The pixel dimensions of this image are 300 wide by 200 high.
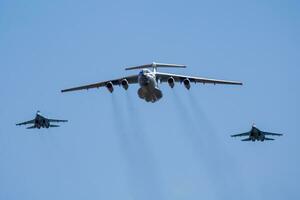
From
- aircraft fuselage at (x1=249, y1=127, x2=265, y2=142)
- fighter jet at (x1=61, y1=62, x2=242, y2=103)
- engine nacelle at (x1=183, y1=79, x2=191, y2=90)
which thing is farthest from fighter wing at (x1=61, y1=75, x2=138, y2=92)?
aircraft fuselage at (x1=249, y1=127, x2=265, y2=142)

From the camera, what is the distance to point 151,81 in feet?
230

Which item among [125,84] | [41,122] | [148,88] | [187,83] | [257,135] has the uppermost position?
[41,122]

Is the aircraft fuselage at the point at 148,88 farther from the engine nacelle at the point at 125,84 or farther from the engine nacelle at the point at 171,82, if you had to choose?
the engine nacelle at the point at 125,84

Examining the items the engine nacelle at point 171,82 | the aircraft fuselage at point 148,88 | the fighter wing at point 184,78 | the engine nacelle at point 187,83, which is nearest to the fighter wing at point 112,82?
the fighter wing at point 184,78

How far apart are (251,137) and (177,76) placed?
17.5 m

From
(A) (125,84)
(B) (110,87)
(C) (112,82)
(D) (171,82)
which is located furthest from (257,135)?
(B) (110,87)

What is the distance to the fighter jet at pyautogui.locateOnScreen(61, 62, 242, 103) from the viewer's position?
230 ft

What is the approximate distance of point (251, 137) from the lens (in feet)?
289

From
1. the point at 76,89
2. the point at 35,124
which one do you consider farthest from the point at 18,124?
the point at 76,89

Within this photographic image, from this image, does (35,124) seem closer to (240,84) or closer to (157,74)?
(157,74)

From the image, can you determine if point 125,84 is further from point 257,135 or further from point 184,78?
point 257,135

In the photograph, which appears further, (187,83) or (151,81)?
(187,83)

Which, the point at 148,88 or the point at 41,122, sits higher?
the point at 41,122

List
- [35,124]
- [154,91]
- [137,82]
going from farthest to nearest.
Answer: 1. [35,124]
2. [137,82]
3. [154,91]
